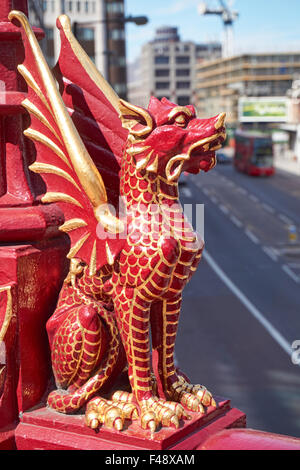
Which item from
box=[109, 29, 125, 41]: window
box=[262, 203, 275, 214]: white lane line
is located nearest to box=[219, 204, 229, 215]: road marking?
box=[262, 203, 275, 214]: white lane line

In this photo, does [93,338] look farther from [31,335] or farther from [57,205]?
[57,205]

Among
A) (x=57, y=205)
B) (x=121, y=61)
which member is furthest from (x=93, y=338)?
(x=121, y=61)

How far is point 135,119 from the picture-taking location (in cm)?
333

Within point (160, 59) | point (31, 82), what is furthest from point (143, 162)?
point (160, 59)

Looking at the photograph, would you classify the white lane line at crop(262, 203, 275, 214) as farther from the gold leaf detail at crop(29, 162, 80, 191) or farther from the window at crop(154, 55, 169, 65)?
the window at crop(154, 55, 169, 65)

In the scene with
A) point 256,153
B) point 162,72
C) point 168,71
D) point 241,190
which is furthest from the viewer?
point 168,71

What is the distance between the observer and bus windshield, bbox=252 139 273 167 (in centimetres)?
5291

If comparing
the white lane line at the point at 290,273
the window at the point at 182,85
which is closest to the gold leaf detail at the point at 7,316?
the white lane line at the point at 290,273

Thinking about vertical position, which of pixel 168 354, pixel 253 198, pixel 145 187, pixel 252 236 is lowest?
pixel 252 236

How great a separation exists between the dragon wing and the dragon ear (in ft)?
0.83

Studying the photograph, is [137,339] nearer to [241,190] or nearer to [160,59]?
[241,190]

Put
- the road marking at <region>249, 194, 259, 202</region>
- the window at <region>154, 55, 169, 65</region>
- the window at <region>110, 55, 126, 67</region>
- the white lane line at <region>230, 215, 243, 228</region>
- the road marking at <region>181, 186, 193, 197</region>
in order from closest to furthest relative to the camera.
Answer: the white lane line at <region>230, 215, 243, 228</region> → the road marking at <region>249, 194, 259, 202</region> → the road marking at <region>181, 186, 193, 197</region> → the window at <region>110, 55, 126, 67</region> → the window at <region>154, 55, 169, 65</region>

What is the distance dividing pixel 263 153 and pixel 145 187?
172ft

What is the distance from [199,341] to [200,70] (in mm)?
118936
